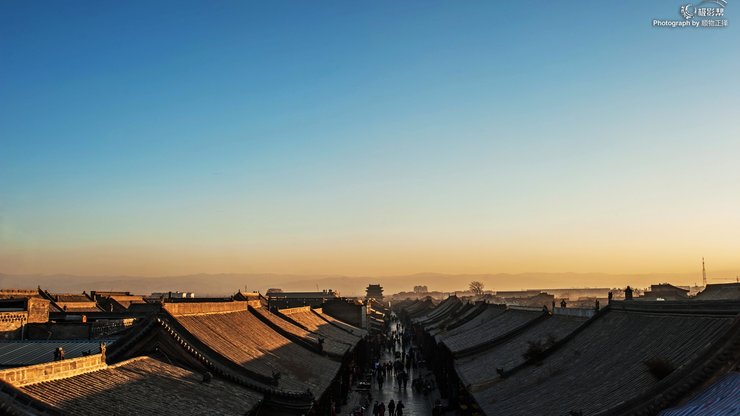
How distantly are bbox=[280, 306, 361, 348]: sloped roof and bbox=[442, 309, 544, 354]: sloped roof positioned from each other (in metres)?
9.11

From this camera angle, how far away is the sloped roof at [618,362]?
15.1 metres

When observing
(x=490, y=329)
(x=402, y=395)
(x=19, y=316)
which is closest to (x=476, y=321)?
(x=490, y=329)

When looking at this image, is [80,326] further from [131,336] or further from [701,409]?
[701,409]

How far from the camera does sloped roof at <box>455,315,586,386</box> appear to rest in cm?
3073

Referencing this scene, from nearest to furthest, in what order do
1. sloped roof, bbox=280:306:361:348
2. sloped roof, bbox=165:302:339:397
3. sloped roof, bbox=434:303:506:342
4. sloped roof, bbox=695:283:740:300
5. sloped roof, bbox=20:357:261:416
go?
sloped roof, bbox=20:357:261:416 < sloped roof, bbox=165:302:339:397 < sloped roof, bbox=695:283:740:300 < sloped roof, bbox=280:306:361:348 < sloped roof, bbox=434:303:506:342

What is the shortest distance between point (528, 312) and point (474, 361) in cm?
815

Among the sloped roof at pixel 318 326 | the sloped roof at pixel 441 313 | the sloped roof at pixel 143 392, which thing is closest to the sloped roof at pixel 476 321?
the sloped roof at pixel 318 326

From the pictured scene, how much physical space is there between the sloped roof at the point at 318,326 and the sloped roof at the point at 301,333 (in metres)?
2.39

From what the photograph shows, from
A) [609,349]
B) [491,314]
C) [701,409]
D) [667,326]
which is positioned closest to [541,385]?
[609,349]

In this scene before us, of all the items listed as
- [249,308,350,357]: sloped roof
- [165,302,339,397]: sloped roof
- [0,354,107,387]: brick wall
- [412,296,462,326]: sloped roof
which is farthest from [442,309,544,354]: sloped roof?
[412,296,462,326]: sloped roof

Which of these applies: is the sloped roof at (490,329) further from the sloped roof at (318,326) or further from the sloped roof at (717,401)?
the sloped roof at (717,401)

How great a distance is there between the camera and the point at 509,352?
3441 centimetres

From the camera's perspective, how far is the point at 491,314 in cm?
5622

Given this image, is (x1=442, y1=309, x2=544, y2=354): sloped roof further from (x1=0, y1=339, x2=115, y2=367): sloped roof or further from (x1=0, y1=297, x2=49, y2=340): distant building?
(x1=0, y1=297, x2=49, y2=340): distant building
